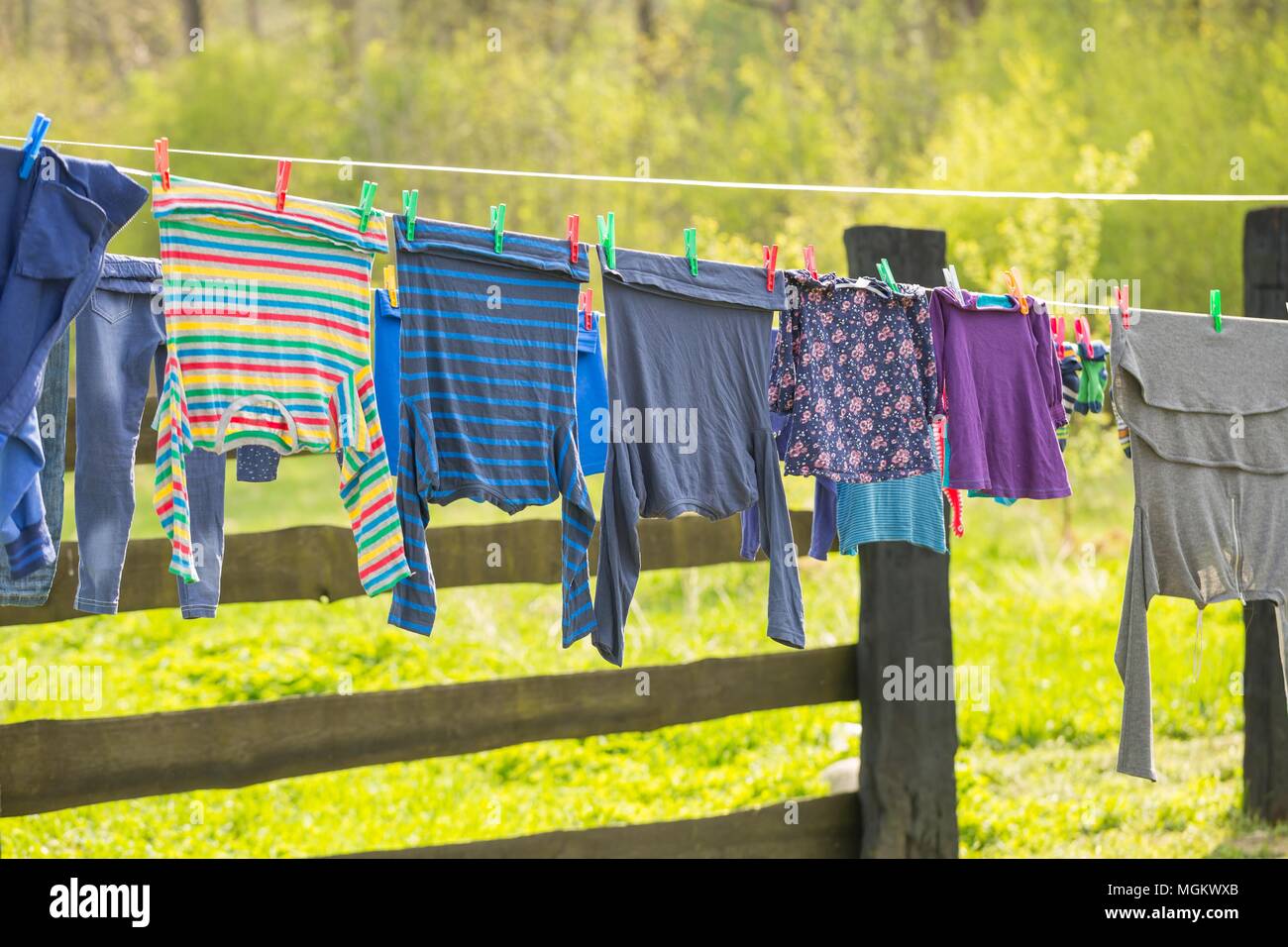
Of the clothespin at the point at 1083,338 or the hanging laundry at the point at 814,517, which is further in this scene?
the clothespin at the point at 1083,338

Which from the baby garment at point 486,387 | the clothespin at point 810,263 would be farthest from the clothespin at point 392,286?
the clothespin at point 810,263

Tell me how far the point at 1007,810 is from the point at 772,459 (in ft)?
10.3

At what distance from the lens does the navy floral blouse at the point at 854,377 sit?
3.26 m

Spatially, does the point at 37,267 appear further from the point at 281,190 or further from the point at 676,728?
the point at 676,728

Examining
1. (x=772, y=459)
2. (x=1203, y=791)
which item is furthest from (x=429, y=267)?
(x=1203, y=791)

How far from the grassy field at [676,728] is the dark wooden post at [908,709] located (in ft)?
3.05

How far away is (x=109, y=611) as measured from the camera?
9.02 feet

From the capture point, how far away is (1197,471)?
3.56 metres

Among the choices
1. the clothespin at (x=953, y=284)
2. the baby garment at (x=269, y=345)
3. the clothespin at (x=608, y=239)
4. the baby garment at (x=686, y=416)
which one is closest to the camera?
the baby garment at (x=269, y=345)

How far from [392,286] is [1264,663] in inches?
155

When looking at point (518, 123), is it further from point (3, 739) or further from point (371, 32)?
point (3, 739)

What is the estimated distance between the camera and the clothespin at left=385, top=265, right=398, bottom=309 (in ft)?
9.35

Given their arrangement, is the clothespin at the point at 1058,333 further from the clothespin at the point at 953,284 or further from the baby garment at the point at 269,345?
the baby garment at the point at 269,345

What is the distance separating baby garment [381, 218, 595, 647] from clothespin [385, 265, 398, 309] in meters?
0.11
